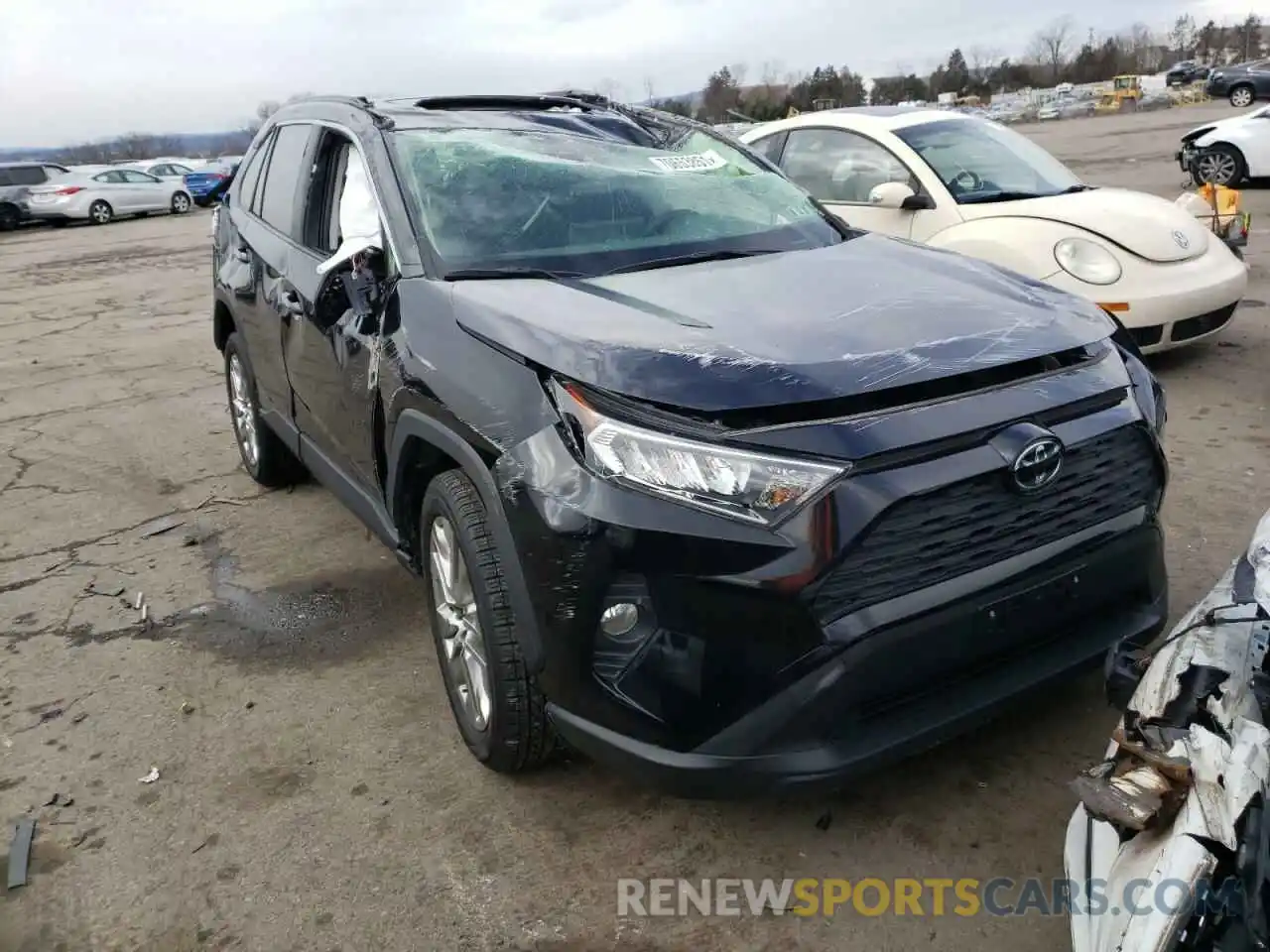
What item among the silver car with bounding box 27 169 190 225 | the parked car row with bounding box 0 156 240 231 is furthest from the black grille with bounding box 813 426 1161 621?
the silver car with bounding box 27 169 190 225

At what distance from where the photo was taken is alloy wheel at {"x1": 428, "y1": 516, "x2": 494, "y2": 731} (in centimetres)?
271

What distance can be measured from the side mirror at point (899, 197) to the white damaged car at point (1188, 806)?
4089mm

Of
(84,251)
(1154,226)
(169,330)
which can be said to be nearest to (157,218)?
(84,251)

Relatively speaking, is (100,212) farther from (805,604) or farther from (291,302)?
(805,604)

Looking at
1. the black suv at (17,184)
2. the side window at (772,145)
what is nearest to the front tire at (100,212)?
the black suv at (17,184)

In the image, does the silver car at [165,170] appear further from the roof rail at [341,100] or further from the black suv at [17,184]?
the roof rail at [341,100]

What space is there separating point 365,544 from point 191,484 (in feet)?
4.97

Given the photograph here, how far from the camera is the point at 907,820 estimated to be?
2.54m

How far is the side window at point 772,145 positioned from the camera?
6.90 metres

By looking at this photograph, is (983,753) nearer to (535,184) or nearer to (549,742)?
(549,742)

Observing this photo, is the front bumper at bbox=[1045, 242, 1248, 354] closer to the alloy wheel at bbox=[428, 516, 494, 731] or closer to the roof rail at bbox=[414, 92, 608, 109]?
the roof rail at bbox=[414, 92, 608, 109]

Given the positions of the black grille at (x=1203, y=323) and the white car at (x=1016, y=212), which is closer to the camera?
the white car at (x=1016, y=212)

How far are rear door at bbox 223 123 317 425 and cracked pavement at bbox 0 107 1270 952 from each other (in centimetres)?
82

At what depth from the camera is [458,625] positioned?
283 centimetres
